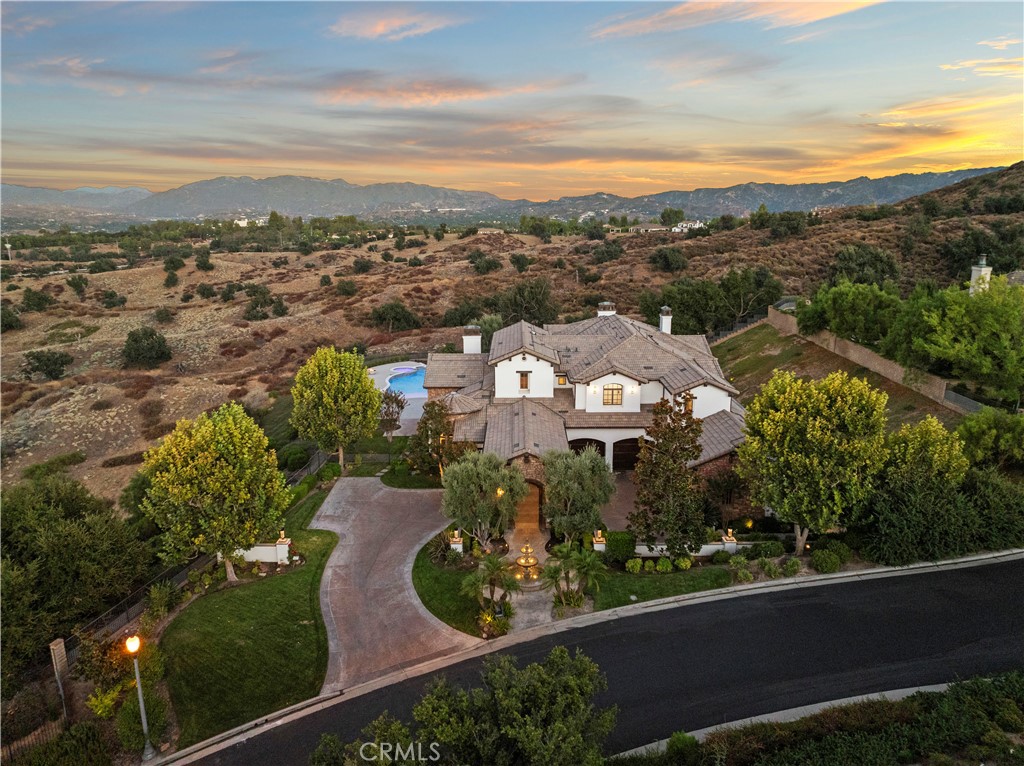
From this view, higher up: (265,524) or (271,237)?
(271,237)

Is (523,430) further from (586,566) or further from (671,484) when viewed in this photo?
(586,566)

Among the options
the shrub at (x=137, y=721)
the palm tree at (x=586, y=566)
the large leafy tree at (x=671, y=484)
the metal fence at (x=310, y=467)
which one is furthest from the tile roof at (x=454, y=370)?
the shrub at (x=137, y=721)

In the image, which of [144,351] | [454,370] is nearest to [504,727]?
[454,370]

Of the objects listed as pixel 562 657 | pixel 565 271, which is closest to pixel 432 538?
pixel 562 657

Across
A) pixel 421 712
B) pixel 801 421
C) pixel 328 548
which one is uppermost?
pixel 801 421

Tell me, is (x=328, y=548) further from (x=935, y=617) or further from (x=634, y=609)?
(x=935, y=617)
